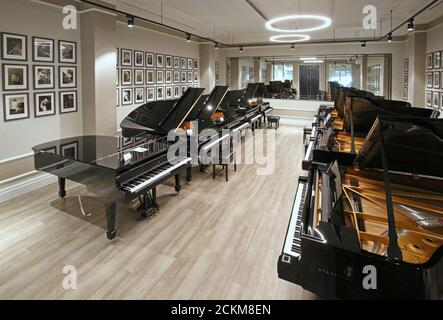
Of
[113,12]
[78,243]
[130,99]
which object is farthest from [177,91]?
[78,243]

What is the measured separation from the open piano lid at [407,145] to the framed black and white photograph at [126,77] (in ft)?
20.1

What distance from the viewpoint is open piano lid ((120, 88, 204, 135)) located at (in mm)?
A: 4926

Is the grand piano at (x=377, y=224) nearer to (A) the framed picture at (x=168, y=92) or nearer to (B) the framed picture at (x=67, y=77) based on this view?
(B) the framed picture at (x=67, y=77)

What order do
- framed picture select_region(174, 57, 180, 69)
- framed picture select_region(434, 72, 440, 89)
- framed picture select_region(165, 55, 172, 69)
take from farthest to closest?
1. framed picture select_region(174, 57, 180, 69)
2. framed picture select_region(165, 55, 172, 69)
3. framed picture select_region(434, 72, 440, 89)

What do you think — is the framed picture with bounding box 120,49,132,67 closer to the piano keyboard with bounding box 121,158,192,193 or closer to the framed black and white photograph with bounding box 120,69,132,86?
the framed black and white photograph with bounding box 120,69,132,86

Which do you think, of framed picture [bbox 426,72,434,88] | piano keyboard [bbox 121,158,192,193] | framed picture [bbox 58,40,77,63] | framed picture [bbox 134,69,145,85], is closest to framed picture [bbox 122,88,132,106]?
framed picture [bbox 134,69,145,85]

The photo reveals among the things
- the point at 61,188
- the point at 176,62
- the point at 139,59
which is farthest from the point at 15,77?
the point at 176,62

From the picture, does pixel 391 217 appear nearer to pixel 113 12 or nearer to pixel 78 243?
pixel 78 243

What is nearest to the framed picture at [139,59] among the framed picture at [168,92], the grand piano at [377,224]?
the framed picture at [168,92]

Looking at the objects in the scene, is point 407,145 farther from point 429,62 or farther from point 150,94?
point 429,62

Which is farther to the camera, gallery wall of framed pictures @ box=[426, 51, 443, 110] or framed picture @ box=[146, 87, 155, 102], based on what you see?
framed picture @ box=[146, 87, 155, 102]

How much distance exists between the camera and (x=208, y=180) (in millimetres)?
5887

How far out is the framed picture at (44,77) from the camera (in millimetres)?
5293

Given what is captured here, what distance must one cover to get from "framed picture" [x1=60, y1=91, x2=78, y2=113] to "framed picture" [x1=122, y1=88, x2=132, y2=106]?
1.53m
